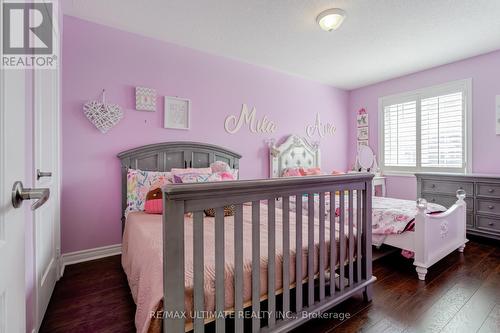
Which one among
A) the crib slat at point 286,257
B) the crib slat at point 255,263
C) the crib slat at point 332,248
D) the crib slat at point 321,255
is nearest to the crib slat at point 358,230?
the crib slat at point 332,248

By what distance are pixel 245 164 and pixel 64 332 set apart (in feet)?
8.32

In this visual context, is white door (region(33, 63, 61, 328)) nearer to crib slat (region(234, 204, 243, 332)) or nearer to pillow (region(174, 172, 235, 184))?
pillow (region(174, 172, 235, 184))

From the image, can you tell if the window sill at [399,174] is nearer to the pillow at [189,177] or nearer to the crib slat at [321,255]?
the crib slat at [321,255]

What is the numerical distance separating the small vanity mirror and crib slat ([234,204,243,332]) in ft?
12.8

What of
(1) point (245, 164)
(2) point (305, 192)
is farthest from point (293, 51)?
(2) point (305, 192)

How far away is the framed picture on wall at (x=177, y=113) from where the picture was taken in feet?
9.52

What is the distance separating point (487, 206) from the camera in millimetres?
2936

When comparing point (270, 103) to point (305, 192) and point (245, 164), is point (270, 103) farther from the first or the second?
point (305, 192)

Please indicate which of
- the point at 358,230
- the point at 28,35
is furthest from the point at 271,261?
the point at 28,35

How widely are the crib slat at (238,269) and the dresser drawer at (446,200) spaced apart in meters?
3.33

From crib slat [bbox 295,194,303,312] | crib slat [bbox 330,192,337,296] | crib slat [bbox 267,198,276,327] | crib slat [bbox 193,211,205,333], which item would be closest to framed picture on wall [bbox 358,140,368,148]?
crib slat [bbox 330,192,337,296]

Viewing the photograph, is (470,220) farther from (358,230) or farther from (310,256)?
(310,256)

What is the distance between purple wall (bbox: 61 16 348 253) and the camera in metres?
2.42

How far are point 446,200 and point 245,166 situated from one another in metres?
2.68
